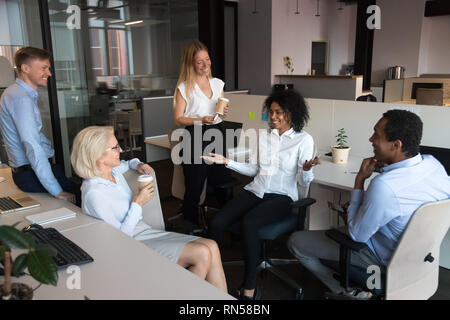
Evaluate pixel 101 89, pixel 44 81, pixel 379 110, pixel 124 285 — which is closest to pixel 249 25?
pixel 101 89

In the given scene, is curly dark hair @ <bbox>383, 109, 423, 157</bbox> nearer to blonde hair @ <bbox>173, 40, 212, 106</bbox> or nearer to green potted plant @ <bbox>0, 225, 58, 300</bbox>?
green potted plant @ <bbox>0, 225, 58, 300</bbox>

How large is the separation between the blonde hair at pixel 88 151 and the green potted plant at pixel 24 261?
76 centimetres

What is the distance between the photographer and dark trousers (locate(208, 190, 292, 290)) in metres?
2.34

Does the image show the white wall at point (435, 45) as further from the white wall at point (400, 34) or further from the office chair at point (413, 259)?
the office chair at point (413, 259)

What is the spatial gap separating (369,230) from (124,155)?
4.67 meters

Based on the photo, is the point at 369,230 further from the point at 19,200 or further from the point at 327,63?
the point at 327,63

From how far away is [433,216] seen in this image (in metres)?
1.58

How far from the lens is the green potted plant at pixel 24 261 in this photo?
1051 millimetres

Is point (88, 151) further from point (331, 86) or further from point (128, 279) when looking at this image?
point (331, 86)

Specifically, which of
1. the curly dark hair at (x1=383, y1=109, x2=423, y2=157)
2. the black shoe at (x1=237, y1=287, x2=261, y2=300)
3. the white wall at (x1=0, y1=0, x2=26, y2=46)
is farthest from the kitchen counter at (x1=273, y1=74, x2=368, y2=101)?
the curly dark hair at (x1=383, y1=109, x2=423, y2=157)

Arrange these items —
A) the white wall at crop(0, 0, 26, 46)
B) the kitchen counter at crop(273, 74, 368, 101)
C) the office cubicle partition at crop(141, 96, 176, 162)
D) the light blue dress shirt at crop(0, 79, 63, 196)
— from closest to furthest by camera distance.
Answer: the light blue dress shirt at crop(0, 79, 63, 196) < the white wall at crop(0, 0, 26, 46) < the office cubicle partition at crop(141, 96, 176, 162) < the kitchen counter at crop(273, 74, 368, 101)

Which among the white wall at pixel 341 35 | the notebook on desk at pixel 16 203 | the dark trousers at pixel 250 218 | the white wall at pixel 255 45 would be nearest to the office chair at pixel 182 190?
the dark trousers at pixel 250 218

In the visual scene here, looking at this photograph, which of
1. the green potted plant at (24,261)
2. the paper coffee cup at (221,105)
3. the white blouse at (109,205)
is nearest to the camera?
the green potted plant at (24,261)

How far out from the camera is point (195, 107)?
3.03 meters
